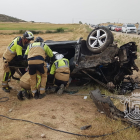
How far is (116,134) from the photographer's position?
301cm

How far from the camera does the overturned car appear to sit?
4.87 meters

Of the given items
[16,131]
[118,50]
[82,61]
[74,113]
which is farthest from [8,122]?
[118,50]

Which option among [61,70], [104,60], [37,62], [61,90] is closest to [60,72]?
[61,70]

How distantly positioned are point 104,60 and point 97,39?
0.69m

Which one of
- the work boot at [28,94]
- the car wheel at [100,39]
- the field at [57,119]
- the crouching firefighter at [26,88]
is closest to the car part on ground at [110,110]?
the field at [57,119]

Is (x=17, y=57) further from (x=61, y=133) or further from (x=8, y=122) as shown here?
(x=61, y=133)

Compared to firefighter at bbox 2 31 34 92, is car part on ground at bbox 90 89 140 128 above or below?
below

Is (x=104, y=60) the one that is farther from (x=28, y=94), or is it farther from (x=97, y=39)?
(x=28, y=94)

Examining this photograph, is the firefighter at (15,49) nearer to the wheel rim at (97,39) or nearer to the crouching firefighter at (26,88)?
the crouching firefighter at (26,88)

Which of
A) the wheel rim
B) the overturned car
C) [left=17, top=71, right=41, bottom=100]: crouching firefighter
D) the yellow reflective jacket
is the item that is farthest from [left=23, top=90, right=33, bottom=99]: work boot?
the wheel rim

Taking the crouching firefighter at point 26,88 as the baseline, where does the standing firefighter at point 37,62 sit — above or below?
above

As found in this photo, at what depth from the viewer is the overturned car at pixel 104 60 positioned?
16.0 ft

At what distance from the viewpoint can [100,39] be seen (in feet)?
16.9

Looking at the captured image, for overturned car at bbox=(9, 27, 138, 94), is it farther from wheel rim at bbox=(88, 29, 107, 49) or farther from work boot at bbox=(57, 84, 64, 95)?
work boot at bbox=(57, 84, 64, 95)
